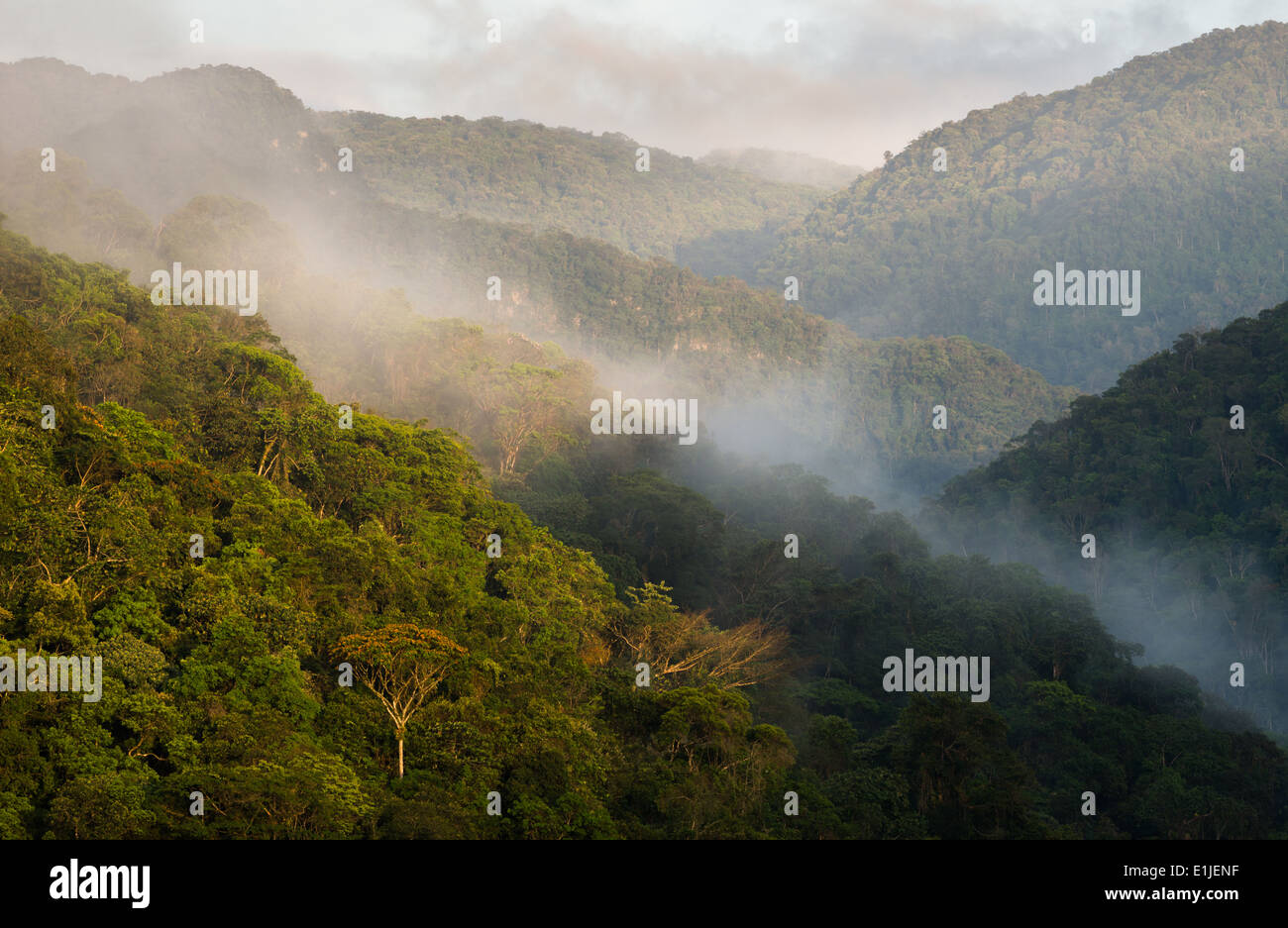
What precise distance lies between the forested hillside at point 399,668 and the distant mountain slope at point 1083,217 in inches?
3611

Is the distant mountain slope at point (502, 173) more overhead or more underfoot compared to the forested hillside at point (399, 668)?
more overhead

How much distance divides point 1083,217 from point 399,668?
130m

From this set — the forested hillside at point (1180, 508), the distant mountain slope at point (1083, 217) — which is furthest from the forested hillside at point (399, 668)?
the distant mountain slope at point (1083, 217)

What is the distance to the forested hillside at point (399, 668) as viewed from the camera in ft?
60.7

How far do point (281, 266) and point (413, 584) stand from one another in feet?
110

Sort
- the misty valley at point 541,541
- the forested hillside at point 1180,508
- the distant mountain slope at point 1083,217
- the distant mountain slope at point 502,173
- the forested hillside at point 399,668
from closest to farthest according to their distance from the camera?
the forested hillside at point 399,668 < the misty valley at point 541,541 < the forested hillside at point 1180,508 < the distant mountain slope at point 1083,217 < the distant mountain slope at point 502,173

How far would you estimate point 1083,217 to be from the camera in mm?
135125

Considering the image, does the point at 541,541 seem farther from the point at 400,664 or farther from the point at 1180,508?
the point at 1180,508

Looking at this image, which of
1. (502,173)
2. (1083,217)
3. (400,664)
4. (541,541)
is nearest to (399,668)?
(400,664)

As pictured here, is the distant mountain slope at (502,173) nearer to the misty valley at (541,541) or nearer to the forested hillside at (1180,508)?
the misty valley at (541,541)

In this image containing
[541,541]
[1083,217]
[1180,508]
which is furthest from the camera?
[1083,217]

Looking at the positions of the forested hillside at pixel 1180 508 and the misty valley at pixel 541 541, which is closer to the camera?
the misty valley at pixel 541 541

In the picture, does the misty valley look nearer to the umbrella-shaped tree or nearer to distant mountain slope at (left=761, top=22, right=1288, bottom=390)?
the umbrella-shaped tree
